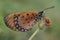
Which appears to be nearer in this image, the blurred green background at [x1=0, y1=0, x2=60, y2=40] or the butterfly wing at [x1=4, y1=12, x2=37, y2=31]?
the butterfly wing at [x1=4, y1=12, x2=37, y2=31]

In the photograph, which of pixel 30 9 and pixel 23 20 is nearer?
pixel 23 20

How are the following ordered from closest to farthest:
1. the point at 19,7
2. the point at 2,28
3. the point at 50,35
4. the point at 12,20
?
the point at 12,20 → the point at 2,28 → the point at 50,35 → the point at 19,7

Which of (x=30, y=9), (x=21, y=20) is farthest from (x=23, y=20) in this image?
(x=30, y=9)

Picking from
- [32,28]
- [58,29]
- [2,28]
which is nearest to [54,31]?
[58,29]

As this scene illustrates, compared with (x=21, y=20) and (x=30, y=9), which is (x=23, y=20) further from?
(x=30, y=9)

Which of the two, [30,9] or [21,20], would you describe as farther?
[30,9]

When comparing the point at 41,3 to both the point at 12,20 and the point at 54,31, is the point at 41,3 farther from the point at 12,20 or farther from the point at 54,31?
the point at 12,20
